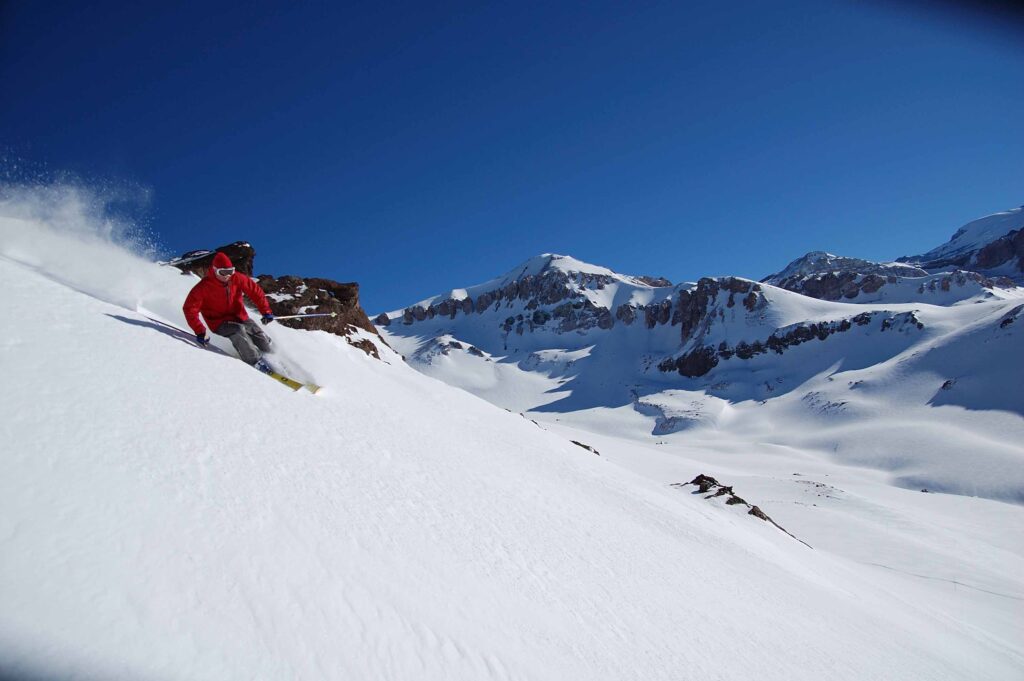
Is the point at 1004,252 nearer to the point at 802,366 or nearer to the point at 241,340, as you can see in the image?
the point at 802,366

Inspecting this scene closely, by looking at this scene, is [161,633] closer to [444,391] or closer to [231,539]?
[231,539]

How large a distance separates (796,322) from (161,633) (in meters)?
135

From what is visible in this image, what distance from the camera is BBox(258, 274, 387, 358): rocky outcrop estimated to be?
15.8m

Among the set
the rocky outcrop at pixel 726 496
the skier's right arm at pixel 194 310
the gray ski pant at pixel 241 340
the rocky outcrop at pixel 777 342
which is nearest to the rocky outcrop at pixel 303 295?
the gray ski pant at pixel 241 340

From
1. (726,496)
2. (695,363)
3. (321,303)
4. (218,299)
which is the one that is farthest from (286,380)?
(695,363)

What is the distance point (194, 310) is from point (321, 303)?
8.47 meters

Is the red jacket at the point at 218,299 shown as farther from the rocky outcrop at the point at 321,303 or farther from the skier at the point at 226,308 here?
the rocky outcrop at the point at 321,303

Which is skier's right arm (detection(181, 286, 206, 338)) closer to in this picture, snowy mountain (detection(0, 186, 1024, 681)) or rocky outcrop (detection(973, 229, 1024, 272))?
snowy mountain (detection(0, 186, 1024, 681))

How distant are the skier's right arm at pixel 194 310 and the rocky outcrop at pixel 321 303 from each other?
512 cm

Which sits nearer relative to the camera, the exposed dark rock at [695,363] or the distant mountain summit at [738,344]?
the distant mountain summit at [738,344]

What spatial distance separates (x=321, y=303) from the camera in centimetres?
1731

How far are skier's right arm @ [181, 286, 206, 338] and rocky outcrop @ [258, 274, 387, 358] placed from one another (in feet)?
16.8

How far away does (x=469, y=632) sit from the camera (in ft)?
14.3

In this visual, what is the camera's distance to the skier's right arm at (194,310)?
28.2 ft
